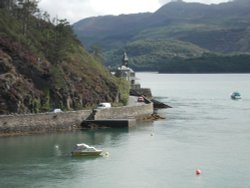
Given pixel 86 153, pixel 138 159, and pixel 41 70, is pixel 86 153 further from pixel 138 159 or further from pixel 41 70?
pixel 41 70

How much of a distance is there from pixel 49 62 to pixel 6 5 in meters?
24.6

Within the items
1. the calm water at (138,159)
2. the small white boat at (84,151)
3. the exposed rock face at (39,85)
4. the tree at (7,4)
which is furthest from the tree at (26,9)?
the small white boat at (84,151)

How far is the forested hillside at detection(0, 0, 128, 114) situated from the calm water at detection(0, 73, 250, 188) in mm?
8589

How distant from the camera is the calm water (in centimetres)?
5034

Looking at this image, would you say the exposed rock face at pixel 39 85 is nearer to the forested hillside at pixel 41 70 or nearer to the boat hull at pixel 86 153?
the forested hillside at pixel 41 70

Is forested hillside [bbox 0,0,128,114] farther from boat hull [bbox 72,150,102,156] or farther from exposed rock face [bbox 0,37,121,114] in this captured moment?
boat hull [bbox 72,150,102,156]

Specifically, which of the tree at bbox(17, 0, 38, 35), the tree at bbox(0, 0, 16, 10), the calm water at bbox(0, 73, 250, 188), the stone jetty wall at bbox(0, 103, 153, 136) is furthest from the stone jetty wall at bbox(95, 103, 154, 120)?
the tree at bbox(0, 0, 16, 10)

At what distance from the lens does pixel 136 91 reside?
479ft

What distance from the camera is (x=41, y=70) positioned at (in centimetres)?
8638

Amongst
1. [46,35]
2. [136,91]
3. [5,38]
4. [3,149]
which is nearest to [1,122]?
[3,149]

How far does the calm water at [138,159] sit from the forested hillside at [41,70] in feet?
28.2

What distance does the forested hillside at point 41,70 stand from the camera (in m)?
79.8

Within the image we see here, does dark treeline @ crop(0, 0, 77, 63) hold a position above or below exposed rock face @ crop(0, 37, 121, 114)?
above

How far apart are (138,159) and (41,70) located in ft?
104
